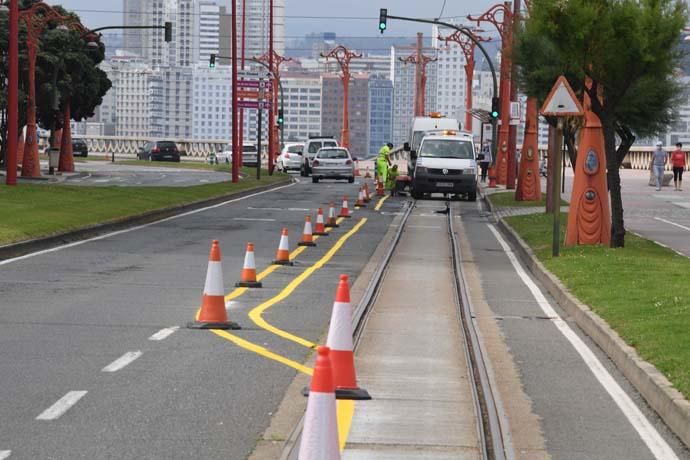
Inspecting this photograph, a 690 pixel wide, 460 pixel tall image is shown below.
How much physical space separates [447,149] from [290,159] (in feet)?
121

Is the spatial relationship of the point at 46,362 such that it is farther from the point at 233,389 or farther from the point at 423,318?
the point at 423,318

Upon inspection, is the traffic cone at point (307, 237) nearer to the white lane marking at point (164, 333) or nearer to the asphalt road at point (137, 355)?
the asphalt road at point (137, 355)

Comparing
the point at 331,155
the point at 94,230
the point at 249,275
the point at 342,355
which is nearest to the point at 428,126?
the point at 331,155

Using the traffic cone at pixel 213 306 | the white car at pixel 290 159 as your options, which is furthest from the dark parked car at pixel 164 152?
the traffic cone at pixel 213 306

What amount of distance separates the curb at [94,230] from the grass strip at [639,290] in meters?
Result: 7.71

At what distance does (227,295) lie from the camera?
58.4 ft

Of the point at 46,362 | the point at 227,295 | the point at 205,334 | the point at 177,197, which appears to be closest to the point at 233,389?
the point at 46,362

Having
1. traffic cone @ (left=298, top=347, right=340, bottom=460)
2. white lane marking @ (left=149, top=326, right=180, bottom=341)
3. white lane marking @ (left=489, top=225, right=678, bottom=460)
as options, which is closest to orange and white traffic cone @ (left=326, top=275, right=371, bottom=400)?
white lane marking @ (left=489, top=225, right=678, bottom=460)

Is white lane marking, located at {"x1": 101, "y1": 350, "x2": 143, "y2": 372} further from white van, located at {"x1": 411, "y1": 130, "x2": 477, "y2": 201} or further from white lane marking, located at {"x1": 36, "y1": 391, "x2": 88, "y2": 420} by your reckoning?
white van, located at {"x1": 411, "y1": 130, "x2": 477, "y2": 201}

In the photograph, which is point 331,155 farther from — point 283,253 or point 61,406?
point 61,406

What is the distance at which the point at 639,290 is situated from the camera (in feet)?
58.2

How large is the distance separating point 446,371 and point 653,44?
→ 1359cm

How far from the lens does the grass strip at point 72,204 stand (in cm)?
2731

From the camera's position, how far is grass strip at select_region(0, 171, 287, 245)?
89.6ft
